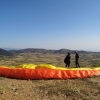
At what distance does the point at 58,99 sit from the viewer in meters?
10.9

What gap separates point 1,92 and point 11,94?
2.11ft

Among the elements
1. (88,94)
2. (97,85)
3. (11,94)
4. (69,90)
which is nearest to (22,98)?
(11,94)

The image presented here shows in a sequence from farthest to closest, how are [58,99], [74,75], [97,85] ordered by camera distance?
[74,75] < [97,85] < [58,99]

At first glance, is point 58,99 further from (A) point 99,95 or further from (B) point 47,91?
(A) point 99,95

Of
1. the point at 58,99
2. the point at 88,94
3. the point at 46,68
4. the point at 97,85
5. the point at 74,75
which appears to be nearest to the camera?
the point at 58,99

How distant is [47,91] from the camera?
12.4 metres

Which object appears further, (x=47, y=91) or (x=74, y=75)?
(x=74, y=75)

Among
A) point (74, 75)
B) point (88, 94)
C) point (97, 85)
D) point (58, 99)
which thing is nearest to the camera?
point (58, 99)

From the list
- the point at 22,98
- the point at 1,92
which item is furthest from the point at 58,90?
the point at 1,92

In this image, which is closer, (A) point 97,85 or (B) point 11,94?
(B) point 11,94

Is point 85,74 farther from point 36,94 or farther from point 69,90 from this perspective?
point 36,94

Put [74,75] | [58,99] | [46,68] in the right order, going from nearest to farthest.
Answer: [58,99] → [74,75] → [46,68]

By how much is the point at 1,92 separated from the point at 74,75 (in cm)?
767

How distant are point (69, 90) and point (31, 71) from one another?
20.4ft
